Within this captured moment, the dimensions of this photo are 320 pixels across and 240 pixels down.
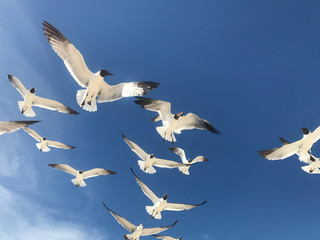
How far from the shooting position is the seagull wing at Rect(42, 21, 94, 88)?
35.3ft

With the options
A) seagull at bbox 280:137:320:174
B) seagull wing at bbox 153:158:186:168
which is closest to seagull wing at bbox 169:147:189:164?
seagull wing at bbox 153:158:186:168

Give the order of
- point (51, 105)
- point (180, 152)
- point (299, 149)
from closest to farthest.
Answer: point (299, 149) → point (51, 105) → point (180, 152)

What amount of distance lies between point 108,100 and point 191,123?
13.1ft

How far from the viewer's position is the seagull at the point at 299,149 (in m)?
12.9

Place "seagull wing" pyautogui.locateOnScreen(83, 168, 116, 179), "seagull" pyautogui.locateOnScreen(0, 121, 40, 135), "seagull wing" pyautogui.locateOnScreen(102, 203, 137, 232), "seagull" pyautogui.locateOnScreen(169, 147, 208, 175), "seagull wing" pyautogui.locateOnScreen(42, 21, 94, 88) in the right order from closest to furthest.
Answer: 1. "seagull" pyautogui.locateOnScreen(0, 121, 40, 135)
2. "seagull wing" pyautogui.locateOnScreen(42, 21, 94, 88)
3. "seagull wing" pyautogui.locateOnScreen(102, 203, 137, 232)
4. "seagull" pyautogui.locateOnScreen(169, 147, 208, 175)
5. "seagull wing" pyautogui.locateOnScreen(83, 168, 116, 179)

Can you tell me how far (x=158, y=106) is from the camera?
44.2ft

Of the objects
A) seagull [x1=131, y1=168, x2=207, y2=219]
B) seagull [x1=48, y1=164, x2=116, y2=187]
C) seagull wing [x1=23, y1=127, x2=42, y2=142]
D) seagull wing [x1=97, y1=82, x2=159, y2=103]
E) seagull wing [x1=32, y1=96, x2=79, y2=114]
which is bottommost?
seagull [x1=131, y1=168, x2=207, y2=219]

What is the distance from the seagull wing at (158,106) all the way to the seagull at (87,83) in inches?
43.6

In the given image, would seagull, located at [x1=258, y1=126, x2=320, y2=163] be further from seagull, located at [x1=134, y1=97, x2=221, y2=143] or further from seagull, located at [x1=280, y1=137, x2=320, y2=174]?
seagull, located at [x1=134, y1=97, x2=221, y2=143]

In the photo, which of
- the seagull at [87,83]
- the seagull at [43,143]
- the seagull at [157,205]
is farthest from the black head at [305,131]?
the seagull at [43,143]

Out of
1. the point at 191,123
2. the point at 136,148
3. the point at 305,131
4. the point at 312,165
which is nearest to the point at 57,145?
the point at 136,148

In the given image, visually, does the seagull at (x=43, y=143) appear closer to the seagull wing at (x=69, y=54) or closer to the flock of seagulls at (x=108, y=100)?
the flock of seagulls at (x=108, y=100)

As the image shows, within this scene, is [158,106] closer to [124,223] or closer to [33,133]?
[124,223]

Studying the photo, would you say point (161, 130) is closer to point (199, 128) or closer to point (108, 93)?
point (199, 128)
